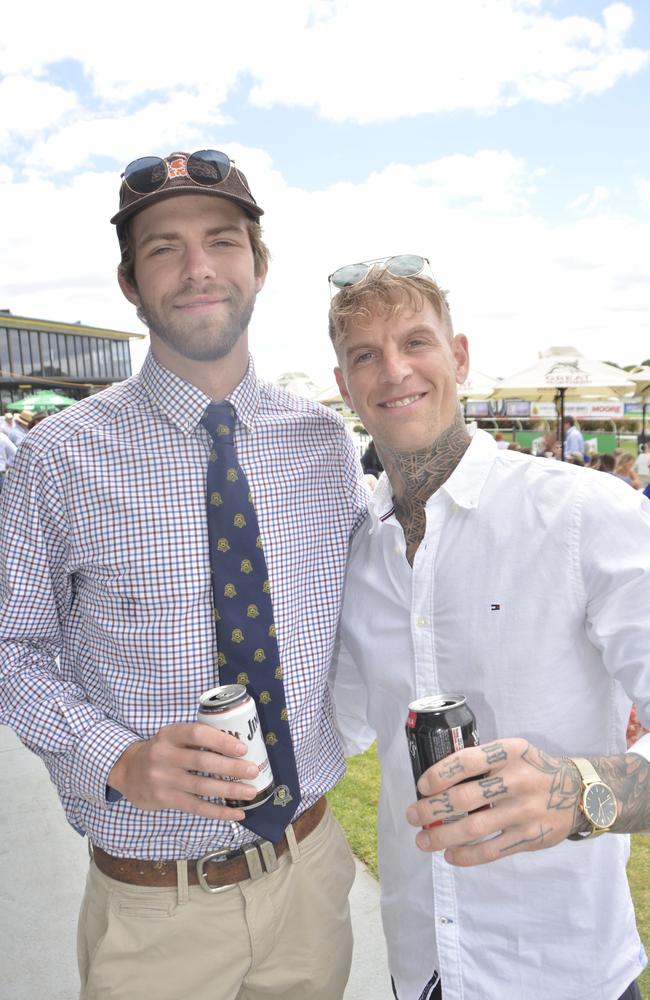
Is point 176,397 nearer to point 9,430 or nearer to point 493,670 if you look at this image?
point 493,670

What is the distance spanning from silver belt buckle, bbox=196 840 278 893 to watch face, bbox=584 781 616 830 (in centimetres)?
84

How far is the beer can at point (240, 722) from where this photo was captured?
132cm

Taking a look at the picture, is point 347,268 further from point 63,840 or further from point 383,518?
point 63,840

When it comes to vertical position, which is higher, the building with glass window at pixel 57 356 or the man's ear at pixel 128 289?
the building with glass window at pixel 57 356

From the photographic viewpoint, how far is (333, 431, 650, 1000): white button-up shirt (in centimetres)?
142

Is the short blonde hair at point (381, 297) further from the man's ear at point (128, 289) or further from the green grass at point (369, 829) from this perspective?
the green grass at point (369, 829)

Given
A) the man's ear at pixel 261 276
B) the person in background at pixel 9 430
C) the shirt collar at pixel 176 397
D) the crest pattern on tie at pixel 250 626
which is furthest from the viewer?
the person in background at pixel 9 430

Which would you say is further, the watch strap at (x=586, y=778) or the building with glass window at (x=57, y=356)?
the building with glass window at (x=57, y=356)

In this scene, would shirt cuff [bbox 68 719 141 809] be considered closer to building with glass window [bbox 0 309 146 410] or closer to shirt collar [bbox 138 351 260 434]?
shirt collar [bbox 138 351 260 434]

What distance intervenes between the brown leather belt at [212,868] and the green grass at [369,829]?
168 cm

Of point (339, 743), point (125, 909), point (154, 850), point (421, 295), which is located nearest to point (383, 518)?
point (421, 295)

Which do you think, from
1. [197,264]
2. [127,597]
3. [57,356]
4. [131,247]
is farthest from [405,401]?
[57,356]

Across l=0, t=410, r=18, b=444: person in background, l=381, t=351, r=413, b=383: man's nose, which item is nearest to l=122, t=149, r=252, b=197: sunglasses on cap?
l=381, t=351, r=413, b=383: man's nose

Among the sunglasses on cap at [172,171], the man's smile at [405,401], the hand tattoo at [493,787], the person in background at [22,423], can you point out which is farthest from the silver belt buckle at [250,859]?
the person in background at [22,423]
